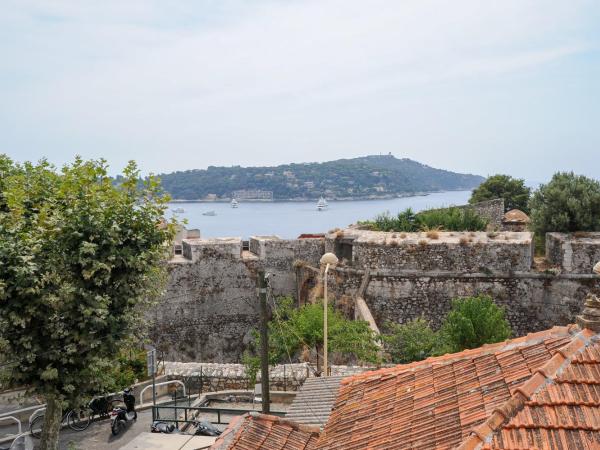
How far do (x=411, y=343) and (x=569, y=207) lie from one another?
7353mm

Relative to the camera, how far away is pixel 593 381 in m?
3.79

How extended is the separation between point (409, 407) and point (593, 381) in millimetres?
1632

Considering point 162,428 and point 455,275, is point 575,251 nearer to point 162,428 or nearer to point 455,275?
point 455,275

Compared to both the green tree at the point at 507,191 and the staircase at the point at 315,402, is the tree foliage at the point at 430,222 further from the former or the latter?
the green tree at the point at 507,191

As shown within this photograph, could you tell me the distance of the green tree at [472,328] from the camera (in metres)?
11.9

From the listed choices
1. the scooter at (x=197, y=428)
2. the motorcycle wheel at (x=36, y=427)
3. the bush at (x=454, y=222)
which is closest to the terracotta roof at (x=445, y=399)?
the scooter at (x=197, y=428)

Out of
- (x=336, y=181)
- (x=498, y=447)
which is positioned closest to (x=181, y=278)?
(x=498, y=447)

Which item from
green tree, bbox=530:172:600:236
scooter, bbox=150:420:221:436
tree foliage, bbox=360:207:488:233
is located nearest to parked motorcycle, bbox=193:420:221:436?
scooter, bbox=150:420:221:436

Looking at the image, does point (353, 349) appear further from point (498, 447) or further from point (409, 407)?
point (498, 447)

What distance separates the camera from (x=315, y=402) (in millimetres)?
6652

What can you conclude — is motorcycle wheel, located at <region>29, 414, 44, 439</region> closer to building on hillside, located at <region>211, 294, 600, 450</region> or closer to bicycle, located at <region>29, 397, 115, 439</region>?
bicycle, located at <region>29, 397, 115, 439</region>

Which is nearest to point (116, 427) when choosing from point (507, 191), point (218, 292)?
point (218, 292)

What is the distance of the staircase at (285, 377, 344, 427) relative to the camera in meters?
6.17

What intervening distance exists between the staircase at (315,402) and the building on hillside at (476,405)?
0.46 meters
